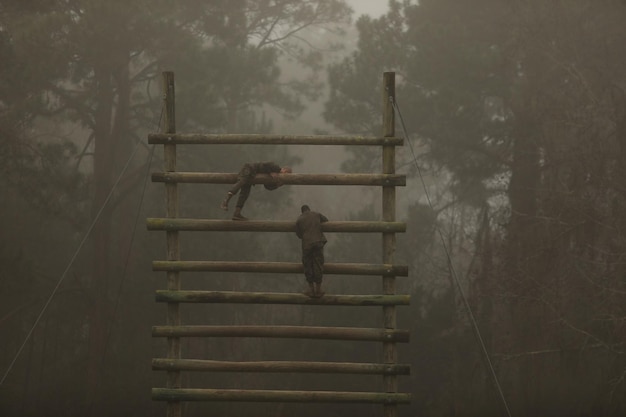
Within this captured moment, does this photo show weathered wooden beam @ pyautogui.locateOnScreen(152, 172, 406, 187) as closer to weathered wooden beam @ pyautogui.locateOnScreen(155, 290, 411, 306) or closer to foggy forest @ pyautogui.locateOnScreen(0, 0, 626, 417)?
weathered wooden beam @ pyautogui.locateOnScreen(155, 290, 411, 306)

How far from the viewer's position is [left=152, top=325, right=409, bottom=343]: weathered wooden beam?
9844 millimetres

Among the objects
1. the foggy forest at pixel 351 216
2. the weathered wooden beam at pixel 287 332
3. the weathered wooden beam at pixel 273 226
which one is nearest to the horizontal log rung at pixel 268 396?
the weathered wooden beam at pixel 287 332

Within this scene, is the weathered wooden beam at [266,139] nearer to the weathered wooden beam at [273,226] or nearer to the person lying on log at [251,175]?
the person lying on log at [251,175]

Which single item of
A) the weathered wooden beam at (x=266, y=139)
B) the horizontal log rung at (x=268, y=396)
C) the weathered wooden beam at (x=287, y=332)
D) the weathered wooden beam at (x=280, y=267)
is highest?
the weathered wooden beam at (x=266, y=139)

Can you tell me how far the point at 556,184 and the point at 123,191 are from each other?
35.6 feet

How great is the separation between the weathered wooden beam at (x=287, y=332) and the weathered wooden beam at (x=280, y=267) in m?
0.59

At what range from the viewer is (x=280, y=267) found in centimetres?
995

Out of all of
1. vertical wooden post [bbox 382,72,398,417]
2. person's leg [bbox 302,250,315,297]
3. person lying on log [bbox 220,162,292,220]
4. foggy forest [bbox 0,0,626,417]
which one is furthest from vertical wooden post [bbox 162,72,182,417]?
foggy forest [bbox 0,0,626,417]

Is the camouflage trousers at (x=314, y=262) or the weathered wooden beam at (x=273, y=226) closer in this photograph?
the camouflage trousers at (x=314, y=262)

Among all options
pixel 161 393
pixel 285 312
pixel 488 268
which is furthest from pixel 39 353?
pixel 161 393

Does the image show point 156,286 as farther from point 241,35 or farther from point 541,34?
point 541,34

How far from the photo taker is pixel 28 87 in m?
22.6

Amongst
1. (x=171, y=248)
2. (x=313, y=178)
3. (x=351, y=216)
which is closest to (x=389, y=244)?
(x=313, y=178)

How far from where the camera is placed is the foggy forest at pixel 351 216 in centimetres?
2084
